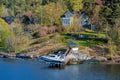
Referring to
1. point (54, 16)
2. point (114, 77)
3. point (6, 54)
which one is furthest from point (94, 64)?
point (54, 16)

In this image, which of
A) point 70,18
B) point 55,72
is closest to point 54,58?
point 55,72

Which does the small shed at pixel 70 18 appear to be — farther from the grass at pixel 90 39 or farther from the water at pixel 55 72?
the water at pixel 55 72

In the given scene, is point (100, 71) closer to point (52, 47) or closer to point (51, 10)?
point (52, 47)

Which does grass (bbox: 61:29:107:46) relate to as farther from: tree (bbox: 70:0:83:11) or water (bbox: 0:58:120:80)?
water (bbox: 0:58:120:80)

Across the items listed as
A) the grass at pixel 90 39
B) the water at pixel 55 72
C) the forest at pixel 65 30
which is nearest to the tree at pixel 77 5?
the forest at pixel 65 30

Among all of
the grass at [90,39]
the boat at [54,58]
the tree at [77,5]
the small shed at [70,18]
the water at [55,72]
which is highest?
the tree at [77,5]

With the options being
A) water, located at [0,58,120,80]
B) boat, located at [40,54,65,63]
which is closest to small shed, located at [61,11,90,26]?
boat, located at [40,54,65,63]
